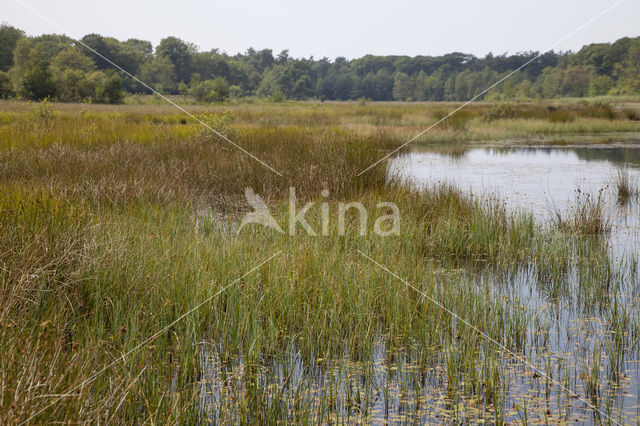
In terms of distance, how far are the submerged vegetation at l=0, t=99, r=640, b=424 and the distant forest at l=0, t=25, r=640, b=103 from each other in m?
31.0

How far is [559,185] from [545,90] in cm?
6753

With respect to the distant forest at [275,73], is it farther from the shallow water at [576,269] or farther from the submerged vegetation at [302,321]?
the submerged vegetation at [302,321]

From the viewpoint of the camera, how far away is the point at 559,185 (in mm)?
11266

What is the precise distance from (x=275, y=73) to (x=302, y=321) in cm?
6635

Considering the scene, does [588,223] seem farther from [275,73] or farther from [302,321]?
[275,73]

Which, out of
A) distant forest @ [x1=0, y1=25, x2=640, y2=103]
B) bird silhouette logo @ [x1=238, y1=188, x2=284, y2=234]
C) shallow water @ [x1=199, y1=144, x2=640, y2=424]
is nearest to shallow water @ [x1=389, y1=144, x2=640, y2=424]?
shallow water @ [x1=199, y1=144, x2=640, y2=424]

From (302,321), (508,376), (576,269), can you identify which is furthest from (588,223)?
(302,321)

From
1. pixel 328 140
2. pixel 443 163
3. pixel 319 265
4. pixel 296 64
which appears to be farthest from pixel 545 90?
pixel 319 265

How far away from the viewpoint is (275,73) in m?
67.5

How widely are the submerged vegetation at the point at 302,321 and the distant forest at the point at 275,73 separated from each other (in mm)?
30958

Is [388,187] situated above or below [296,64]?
below

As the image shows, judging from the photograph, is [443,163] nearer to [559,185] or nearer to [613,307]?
[559,185]

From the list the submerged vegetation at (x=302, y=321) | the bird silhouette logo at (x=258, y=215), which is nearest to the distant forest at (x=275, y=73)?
the bird silhouette logo at (x=258, y=215)

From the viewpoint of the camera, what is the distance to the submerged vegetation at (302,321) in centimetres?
288
